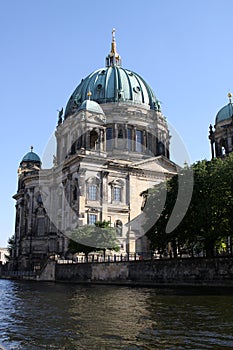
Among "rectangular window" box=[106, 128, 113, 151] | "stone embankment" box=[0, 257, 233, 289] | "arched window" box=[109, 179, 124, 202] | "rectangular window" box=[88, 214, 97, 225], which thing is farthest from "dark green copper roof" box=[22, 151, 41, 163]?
"stone embankment" box=[0, 257, 233, 289]

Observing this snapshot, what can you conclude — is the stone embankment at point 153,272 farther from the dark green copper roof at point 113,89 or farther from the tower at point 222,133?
the dark green copper roof at point 113,89

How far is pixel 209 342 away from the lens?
12039 mm

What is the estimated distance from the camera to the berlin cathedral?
198 ft

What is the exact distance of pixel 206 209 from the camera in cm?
3431

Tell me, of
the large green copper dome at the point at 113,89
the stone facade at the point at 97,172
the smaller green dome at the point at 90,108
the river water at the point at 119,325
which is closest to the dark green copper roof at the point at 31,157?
the stone facade at the point at 97,172

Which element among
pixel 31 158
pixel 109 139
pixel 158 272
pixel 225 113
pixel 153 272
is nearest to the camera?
pixel 158 272

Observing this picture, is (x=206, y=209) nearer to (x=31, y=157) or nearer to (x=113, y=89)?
(x=113, y=89)

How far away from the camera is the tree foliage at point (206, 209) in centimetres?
3456

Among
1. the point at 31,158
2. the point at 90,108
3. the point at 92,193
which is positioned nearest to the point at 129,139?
the point at 90,108

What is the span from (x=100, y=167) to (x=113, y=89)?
2204cm

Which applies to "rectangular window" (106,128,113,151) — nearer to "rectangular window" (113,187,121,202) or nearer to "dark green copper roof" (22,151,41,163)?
"rectangular window" (113,187,121,202)

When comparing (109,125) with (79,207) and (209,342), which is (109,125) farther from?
(209,342)

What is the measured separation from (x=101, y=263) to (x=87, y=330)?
30.9 meters

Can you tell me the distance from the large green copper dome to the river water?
191ft
